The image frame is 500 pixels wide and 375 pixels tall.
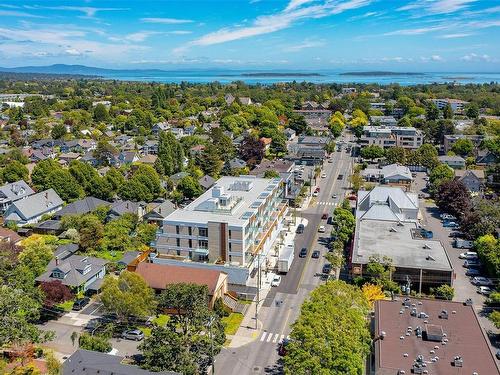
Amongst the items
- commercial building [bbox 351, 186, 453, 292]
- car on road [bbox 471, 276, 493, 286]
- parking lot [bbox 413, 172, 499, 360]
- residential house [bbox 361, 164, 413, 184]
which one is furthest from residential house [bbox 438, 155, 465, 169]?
car on road [bbox 471, 276, 493, 286]

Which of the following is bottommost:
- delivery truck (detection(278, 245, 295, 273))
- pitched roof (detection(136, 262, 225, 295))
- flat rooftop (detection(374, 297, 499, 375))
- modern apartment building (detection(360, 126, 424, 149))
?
delivery truck (detection(278, 245, 295, 273))

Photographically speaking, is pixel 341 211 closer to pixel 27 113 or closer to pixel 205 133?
pixel 205 133

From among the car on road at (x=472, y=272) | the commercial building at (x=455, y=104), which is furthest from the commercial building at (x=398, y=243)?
the commercial building at (x=455, y=104)

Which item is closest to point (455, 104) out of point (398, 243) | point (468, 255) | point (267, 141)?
point (267, 141)

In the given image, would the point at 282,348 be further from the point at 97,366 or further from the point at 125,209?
the point at 125,209

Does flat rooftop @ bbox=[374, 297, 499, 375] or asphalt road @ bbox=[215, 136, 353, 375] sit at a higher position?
flat rooftop @ bbox=[374, 297, 499, 375]

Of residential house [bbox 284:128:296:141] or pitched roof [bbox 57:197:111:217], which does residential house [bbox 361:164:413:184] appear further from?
pitched roof [bbox 57:197:111:217]

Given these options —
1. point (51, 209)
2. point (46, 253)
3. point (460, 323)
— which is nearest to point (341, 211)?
point (460, 323)
